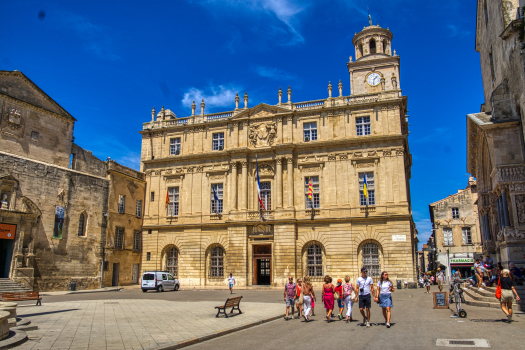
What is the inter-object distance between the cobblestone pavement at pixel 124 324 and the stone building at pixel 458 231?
1373 inches

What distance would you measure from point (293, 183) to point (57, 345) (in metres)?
26.8

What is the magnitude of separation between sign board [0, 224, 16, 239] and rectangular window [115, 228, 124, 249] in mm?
9695

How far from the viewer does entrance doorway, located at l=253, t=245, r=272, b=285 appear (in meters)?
34.7

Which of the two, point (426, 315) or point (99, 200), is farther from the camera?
point (99, 200)

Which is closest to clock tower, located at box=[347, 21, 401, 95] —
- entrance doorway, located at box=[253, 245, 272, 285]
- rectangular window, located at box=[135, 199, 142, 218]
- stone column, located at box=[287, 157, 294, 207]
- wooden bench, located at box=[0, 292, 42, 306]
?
stone column, located at box=[287, 157, 294, 207]

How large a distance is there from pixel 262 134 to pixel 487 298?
77.2ft

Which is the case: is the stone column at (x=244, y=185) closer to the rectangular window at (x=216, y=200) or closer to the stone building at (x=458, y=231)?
the rectangular window at (x=216, y=200)

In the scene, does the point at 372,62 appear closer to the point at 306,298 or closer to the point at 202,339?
the point at 306,298

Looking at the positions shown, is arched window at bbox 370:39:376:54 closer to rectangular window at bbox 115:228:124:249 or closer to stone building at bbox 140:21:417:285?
stone building at bbox 140:21:417:285

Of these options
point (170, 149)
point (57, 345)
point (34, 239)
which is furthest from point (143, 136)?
point (57, 345)

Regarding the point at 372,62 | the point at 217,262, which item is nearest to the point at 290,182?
the point at 217,262

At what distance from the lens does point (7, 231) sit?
1034 inches

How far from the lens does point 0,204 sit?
26188 millimetres

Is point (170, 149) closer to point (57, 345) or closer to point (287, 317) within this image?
point (287, 317)
